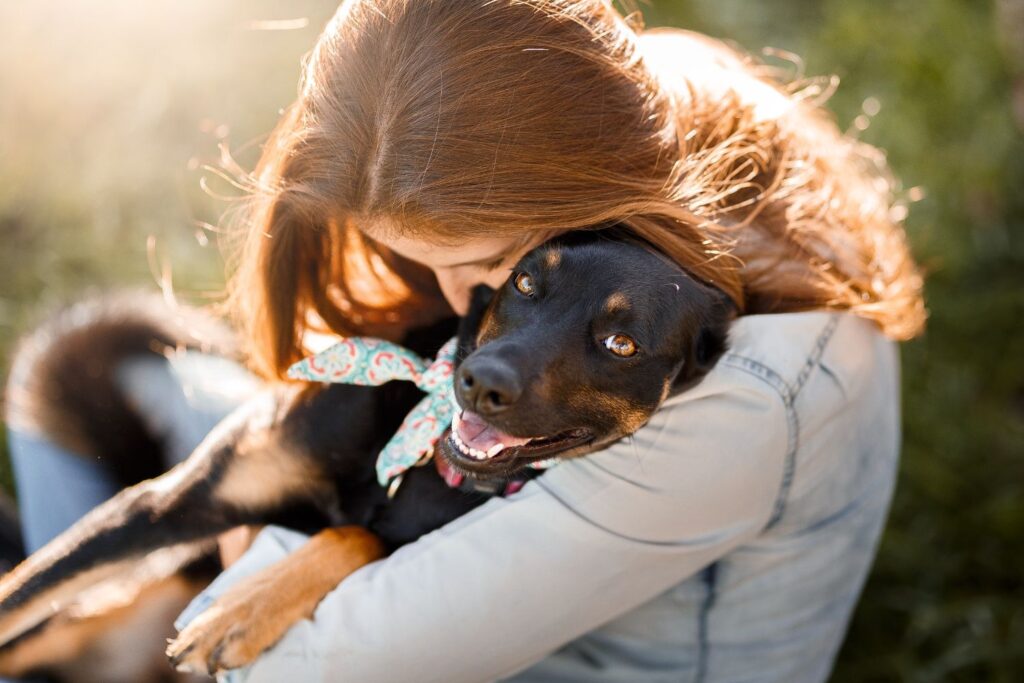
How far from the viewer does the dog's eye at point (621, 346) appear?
2018mm

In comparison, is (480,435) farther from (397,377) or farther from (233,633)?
(233,633)

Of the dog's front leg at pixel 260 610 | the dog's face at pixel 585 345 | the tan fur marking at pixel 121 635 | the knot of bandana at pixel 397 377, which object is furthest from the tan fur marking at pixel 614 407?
the tan fur marking at pixel 121 635

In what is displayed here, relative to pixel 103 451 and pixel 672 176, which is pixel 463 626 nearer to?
pixel 672 176

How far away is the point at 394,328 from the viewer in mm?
2479

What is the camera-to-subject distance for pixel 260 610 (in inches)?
79.5

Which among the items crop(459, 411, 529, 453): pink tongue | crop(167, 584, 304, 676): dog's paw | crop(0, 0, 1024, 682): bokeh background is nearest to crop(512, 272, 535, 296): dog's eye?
crop(459, 411, 529, 453): pink tongue

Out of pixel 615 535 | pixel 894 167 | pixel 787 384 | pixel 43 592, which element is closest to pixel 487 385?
pixel 615 535

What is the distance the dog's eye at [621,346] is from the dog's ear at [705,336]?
0.14m

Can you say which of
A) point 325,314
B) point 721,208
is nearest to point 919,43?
point 721,208

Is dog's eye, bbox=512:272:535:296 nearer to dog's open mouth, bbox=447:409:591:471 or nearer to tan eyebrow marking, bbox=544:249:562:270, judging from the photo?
tan eyebrow marking, bbox=544:249:562:270

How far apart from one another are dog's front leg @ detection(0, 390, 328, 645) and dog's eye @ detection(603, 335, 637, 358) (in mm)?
813

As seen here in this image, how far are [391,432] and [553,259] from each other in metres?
0.64

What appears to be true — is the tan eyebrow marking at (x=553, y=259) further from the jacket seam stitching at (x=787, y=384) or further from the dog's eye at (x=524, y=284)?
the jacket seam stitching at (x=787, y=384)

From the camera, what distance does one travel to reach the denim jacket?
6.38 feet
